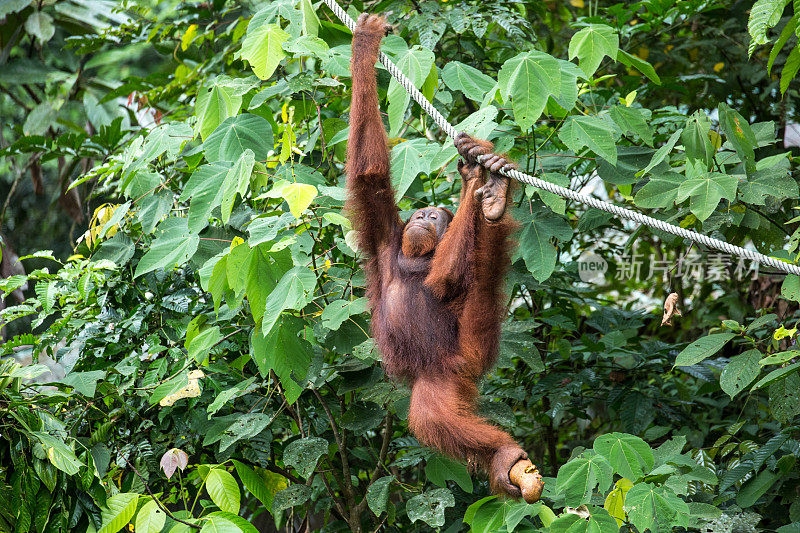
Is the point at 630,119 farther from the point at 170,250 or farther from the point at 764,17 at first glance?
the point at 170,250

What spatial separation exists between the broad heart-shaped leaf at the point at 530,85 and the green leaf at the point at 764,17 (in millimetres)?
811

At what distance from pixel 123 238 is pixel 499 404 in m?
2.11

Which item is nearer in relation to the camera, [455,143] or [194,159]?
[455,143]

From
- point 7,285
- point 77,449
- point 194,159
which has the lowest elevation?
point 77,449

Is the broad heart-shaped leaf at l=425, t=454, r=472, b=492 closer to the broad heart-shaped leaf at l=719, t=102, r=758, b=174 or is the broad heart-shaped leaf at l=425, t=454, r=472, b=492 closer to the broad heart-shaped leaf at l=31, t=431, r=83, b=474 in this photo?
the broad heart-shaped leaf at l=31, t=431, r=83, b=474

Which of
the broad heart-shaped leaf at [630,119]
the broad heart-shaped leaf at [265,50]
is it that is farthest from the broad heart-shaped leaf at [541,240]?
the broad heart-shaped leaf at [265,50]

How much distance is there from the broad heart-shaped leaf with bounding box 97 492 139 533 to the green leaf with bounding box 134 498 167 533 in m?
0.15

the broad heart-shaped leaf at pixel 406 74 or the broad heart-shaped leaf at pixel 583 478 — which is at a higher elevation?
the broad heart-shaped leaf at pixel 406 74

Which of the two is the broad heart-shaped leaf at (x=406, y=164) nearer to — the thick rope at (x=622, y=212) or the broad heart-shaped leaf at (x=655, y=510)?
the thick rope at (x=622, y=212)

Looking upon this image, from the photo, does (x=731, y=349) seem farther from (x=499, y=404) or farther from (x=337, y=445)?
(x=337, y=445)

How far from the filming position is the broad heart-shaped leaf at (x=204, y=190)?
2.97 meters

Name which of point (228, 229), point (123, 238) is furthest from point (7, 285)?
point (228, 229)

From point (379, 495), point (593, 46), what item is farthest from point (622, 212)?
point (379, 495)

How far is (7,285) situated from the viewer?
3.59 meters
